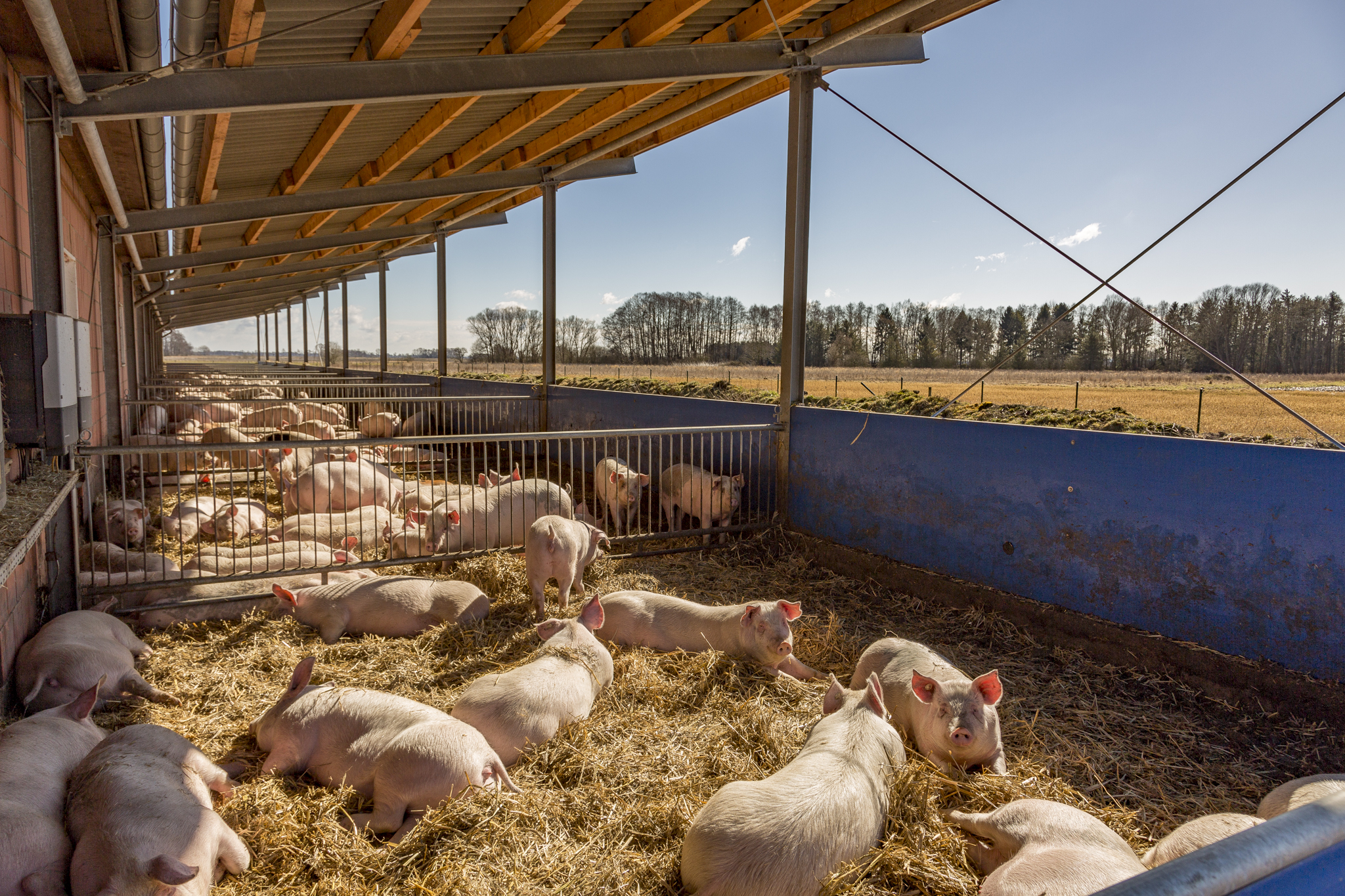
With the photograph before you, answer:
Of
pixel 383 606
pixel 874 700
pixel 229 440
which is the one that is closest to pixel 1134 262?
pixel 874 700

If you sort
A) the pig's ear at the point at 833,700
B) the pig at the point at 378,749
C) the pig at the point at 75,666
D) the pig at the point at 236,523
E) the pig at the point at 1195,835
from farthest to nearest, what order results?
1. the pig at the point at 236,523
2. the pig at the point at 75,666
3. the pig's ear at the point at 833,700
4. the pig at the point at 378,749
5. the pig at the point at 1195,835

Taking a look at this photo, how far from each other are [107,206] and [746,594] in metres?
8.13

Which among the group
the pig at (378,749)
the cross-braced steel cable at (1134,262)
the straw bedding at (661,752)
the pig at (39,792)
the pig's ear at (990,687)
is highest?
the cross-braced steel cable at (1134,262)

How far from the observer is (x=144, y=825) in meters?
2.13

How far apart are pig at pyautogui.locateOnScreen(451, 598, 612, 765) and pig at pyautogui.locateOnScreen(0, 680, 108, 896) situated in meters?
1.27

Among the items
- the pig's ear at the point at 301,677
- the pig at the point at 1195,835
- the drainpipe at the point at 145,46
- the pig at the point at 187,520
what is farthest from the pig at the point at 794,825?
the pig at the point at 187,520

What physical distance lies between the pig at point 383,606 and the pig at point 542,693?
3.23ft

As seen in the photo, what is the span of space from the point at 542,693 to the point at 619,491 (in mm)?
3605

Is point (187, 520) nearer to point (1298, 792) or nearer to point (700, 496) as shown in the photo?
point (700, 496)

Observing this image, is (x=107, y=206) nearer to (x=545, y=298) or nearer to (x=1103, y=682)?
(x=545, y=298)

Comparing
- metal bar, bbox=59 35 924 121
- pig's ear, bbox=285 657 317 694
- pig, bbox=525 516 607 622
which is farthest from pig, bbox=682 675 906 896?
metal bar, bbox=59 35 924 121

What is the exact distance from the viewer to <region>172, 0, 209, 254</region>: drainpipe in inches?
153

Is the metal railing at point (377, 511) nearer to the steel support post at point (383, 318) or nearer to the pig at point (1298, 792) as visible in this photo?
the pig at point (1298, 792)

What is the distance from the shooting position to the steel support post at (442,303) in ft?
48.3
